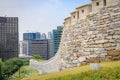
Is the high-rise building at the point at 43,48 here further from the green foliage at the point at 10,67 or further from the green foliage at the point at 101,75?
the green foliage at the point at 101,75

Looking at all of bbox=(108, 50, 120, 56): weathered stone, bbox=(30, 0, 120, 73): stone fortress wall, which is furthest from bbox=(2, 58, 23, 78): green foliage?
bbox=(108, 50, 120, 56): weathered stone

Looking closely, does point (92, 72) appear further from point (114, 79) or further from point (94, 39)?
point (94, 39)

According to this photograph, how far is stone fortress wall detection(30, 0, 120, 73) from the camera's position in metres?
16.9

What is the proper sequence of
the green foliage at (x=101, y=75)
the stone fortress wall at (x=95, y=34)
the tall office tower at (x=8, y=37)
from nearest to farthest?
1. the green foliage at (x=101, y=75)
2. the stone fortress wall at (x=95, y=34)
3. the tall office tower at (x=8, y=37)

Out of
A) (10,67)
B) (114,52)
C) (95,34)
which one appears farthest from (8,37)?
(114,52)

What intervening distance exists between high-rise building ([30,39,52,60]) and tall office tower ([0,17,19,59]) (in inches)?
1374

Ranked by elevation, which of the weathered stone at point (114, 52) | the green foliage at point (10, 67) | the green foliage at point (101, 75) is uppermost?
the weathered stone at point (114, 52)

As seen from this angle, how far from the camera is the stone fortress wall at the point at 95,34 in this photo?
55.4 feet

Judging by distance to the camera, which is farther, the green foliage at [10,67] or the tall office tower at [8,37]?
the tall office tower at [8,37]

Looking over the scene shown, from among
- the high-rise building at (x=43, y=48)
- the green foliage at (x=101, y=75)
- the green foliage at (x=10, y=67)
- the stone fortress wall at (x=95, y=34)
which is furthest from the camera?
the high-rise building at (x=43, y=48)

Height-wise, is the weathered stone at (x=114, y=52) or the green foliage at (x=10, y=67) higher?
the weathered stone at (x=114, y=52)

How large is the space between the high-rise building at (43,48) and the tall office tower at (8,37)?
34.9 meters

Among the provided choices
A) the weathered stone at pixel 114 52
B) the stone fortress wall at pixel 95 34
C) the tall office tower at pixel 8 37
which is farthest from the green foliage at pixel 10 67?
the weathered stone at pixel 114 52

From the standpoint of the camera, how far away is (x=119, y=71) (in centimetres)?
1245
